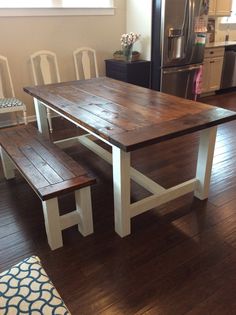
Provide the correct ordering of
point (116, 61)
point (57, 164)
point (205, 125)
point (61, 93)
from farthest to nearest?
Answer: point (116, 61), point (61, 93), point (57, 164), point (205, 125)

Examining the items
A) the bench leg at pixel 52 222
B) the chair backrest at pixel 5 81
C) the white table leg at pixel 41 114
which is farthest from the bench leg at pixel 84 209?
the chair backrest at pixel 5 81

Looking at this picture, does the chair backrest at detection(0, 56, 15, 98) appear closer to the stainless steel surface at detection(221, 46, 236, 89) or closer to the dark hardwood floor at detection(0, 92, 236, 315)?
the dark hardwood floor at detection(0, 92, 236, 315)

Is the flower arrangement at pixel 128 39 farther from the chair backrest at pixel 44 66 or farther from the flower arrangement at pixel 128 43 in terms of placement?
the chair backrest at pixel 44 66

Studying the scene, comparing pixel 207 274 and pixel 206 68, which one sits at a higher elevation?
pixel 206 68

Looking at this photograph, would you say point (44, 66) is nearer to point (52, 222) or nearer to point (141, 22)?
point (141, 22)

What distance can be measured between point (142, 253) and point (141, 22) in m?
3.44

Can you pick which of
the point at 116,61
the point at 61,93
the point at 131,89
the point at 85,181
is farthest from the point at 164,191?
the point at 116,61

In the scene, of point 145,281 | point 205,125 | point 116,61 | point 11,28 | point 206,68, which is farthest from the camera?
point 206,68

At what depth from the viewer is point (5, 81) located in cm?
361

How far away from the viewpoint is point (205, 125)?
66.5 inches

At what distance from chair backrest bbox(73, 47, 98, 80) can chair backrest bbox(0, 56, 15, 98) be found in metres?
0.91

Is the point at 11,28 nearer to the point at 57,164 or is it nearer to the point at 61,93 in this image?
the point at 61,93

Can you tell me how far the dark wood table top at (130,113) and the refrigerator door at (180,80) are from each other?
1.73 meters

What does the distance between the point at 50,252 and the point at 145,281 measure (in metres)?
0.60
